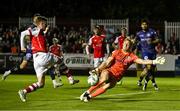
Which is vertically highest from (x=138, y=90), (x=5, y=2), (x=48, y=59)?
(x=5, y=2)

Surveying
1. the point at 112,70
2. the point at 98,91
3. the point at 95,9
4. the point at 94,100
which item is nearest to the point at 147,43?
the point at 94,100

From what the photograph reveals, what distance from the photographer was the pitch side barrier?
32.9m

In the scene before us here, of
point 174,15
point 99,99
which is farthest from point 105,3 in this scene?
point 99,99

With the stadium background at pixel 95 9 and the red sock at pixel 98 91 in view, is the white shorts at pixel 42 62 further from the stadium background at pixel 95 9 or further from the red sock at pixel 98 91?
the stadium background at pixel 95 9

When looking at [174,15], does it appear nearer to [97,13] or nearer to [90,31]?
[97,13]

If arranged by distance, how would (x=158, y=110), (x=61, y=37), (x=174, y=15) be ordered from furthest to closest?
(x=174, y=15) < (x=61, y=37) < (x=158, y=110)

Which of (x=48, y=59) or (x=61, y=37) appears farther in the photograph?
(x=61, y=37)

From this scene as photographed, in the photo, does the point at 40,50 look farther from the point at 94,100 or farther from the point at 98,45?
the point at 98,45

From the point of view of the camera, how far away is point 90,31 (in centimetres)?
3906

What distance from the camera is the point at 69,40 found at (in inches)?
1469

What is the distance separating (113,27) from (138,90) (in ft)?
58.1

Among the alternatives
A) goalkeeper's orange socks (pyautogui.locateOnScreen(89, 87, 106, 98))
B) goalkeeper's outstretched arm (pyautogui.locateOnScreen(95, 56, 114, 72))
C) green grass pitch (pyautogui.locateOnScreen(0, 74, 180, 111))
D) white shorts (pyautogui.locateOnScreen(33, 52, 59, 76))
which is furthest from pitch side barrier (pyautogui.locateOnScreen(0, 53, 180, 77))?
goalkeeper's orange socks (pyautogui.locateOnScreen(89, 87, 106, 98))

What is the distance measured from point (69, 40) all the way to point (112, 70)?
20785 mm

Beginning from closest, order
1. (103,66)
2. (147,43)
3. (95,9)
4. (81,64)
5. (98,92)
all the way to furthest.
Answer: (98,92) < (103,66) < (147,43) < (81,64) < (95,9)
